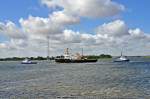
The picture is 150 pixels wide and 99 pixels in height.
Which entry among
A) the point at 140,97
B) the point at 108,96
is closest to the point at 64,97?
the point at 108,96

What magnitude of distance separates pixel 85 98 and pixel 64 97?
2527mm

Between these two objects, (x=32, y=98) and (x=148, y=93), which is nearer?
(x=32, y=98)

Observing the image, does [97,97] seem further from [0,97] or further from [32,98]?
[0,97]

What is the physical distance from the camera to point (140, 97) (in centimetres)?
4219

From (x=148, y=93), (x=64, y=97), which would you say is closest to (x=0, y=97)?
(x=64, y=97)

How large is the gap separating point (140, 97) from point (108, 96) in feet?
11.9

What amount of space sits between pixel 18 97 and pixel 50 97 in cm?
401

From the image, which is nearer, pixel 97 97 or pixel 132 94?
pixel 97 97

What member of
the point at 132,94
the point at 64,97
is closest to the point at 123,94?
the point at 132,94

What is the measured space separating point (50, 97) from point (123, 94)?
29.8 feet

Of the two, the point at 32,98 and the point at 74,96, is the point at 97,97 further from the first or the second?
the point at 32,98

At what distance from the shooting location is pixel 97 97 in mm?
41938

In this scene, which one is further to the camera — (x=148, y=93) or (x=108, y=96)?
(x=148, y=93)

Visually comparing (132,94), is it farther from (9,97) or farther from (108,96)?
(9,97)
